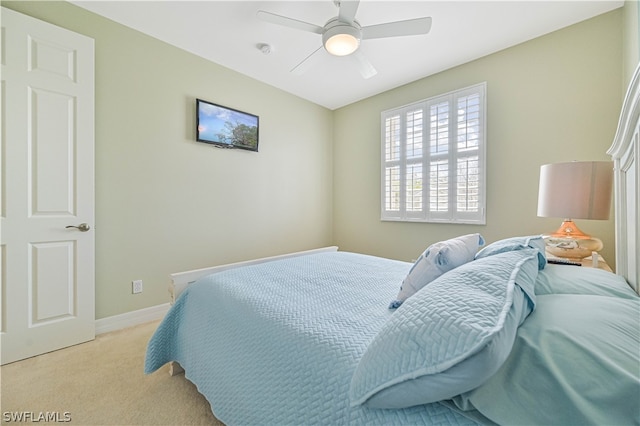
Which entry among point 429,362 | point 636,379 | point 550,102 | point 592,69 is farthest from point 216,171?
point 592,69

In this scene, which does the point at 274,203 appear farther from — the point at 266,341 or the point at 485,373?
the point at 485,373

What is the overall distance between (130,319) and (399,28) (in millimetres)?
3285

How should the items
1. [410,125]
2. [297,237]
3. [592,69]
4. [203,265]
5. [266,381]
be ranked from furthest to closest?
[297,237] → [410,125] → [203,265] → [592,69] → [266,381]

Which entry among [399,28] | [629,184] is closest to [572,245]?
[629,184]

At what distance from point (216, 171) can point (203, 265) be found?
1.04 m

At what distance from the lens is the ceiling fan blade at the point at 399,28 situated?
1.79m

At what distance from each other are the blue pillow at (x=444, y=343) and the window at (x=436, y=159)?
2414 millimetres

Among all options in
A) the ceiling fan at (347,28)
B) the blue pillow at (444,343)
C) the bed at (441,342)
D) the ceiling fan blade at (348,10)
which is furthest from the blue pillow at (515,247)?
the ceiling fan blade at (348,10)

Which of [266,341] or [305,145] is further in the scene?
[305,145]

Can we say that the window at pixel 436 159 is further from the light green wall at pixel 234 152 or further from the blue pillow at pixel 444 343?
the blue pillow at pixel 444 343

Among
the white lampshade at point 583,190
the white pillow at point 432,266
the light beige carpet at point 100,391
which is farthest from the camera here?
the white lampshade at point 583,190

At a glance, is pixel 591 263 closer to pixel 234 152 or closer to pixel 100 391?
pixel 100 391

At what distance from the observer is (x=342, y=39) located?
1.95 meters

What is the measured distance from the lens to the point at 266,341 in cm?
100
